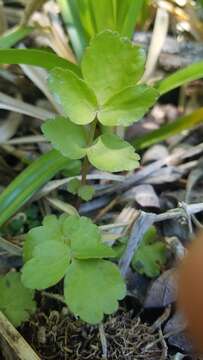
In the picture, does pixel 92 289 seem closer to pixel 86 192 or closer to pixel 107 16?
pixel 86 192

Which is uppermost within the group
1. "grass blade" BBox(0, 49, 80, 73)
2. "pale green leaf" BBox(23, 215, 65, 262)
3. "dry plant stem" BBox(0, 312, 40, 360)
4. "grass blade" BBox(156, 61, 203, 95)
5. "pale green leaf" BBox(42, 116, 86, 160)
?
"grass blade" BBox(0, 49, 80, 73)

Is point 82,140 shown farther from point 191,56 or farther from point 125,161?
point 191,56

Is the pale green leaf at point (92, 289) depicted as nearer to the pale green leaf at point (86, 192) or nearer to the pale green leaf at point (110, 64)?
the pale green leaf at point (86, 192)

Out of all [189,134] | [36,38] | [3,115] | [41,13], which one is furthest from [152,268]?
[41,13]

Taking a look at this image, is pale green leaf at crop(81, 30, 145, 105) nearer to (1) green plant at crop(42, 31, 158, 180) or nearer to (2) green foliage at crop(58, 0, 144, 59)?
(1) green plant at crop(42, 31, 158, 180)

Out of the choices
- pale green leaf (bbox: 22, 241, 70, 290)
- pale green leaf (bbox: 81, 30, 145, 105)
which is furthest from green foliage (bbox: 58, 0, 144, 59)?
pale green leaf (bbox: 22, 241, 70, 290)

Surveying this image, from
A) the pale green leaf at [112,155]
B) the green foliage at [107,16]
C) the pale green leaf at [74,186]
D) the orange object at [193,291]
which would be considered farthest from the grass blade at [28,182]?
the orange object at [193,291]

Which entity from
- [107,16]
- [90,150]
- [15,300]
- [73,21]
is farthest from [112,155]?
[73,21]
